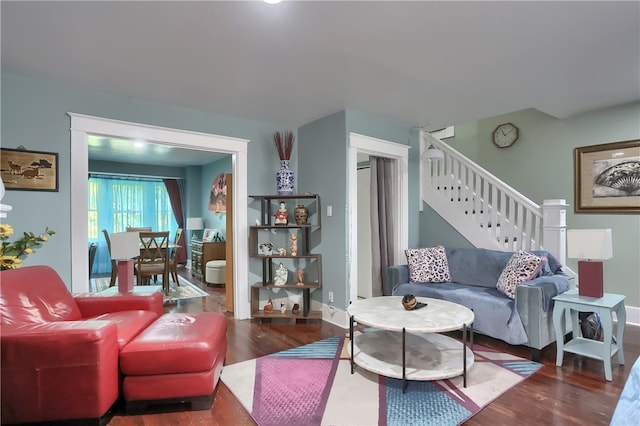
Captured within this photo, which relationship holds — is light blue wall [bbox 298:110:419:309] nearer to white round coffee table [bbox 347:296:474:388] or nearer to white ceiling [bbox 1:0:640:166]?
white ceiling [bbox 1:0:640:166]

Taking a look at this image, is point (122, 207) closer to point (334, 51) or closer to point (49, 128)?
point (49, 128)

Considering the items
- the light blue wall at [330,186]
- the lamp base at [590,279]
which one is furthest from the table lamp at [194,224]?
the lamp base at [590,279]

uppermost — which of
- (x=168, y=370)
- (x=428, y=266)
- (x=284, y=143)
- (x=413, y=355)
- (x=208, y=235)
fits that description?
(x=284, y=143)

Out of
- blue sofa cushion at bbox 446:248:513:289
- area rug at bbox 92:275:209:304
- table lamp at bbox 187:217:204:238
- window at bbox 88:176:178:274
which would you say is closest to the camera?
blue sofa cushion at bbox 446:248:513:289

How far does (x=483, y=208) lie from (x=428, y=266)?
1019 millimetres

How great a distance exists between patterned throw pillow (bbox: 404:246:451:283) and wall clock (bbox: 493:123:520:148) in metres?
2.22

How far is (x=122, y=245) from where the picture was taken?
9.55ft

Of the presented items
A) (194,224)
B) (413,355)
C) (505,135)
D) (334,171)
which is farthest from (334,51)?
(194,224)

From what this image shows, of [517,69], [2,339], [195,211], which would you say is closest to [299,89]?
[517,69]

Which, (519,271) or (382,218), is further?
(382,218)

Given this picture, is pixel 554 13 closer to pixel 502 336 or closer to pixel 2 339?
pixel 502 336

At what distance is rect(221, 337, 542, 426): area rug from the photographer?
1.96 m

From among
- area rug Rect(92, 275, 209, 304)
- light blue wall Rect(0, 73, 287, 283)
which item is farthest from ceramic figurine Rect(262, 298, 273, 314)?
light blue wall Rect(0, 73, 287, 283)

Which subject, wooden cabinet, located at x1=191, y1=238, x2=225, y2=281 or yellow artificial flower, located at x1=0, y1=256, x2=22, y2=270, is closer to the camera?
yellow artificial flower, located at x1=0, y1=256, x2=22, y2=270
